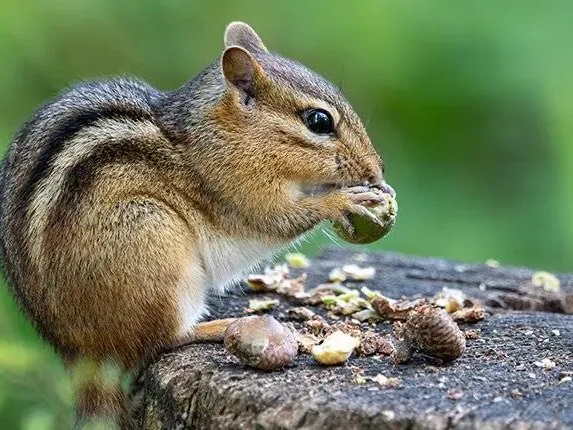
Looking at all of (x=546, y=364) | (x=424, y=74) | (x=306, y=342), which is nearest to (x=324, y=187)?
(x=306, y=342)

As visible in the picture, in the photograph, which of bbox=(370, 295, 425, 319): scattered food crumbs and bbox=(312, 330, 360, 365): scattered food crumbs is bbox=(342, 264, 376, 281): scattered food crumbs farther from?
bbox=(312, 330, 360, 365): scattered food crumbs

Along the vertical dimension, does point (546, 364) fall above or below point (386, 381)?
above

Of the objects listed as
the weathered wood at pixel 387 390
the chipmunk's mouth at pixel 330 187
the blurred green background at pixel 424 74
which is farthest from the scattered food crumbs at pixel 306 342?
the blurred green background at pixel 424 74

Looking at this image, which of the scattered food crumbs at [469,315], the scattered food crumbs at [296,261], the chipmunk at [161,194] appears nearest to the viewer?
the chipmunk at [161,194]

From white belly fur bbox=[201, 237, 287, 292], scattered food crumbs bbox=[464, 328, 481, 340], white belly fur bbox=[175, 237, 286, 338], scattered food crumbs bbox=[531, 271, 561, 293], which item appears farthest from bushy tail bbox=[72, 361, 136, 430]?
scattered food crumbs bbox=[531, 271, 561, 293]

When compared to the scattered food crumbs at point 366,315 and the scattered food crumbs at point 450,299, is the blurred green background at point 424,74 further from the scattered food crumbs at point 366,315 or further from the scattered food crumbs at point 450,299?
the scattered food crumbs at point 366,315

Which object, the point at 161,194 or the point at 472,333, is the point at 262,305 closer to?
the point at 161,194
